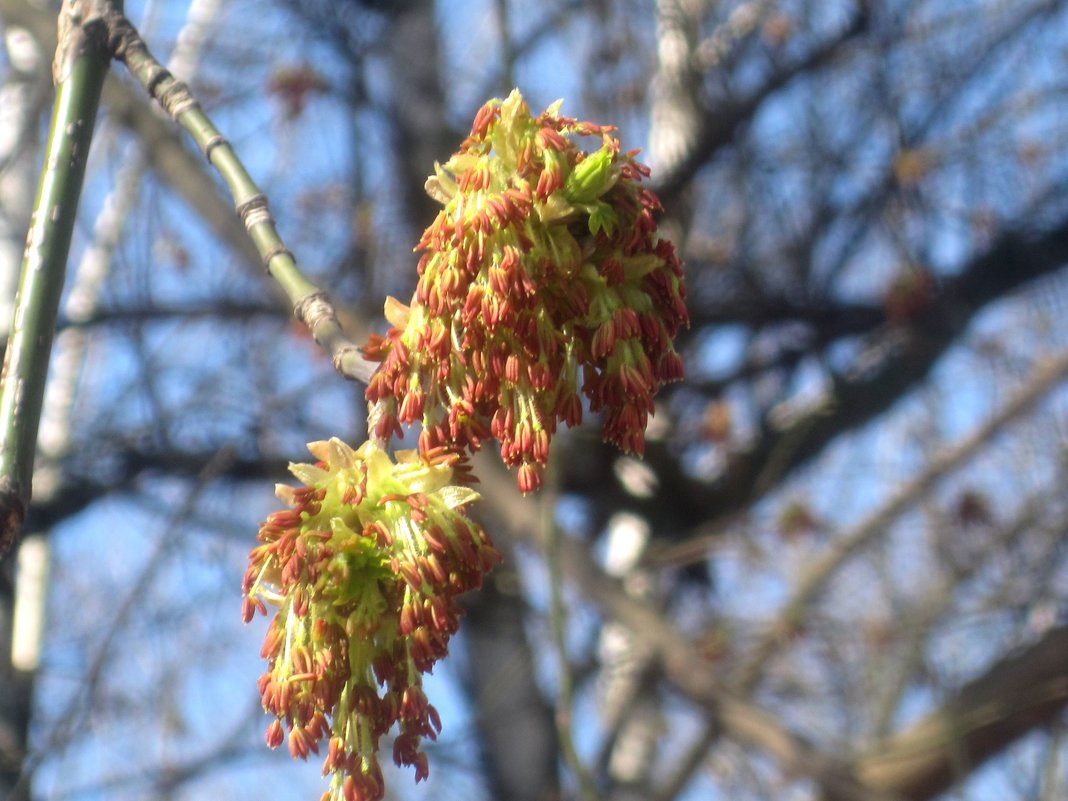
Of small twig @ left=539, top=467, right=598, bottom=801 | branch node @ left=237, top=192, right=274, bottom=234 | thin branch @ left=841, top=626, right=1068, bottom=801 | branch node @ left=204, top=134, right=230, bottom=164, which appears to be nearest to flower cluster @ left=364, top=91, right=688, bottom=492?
branch node @ left=237, top=192, right=274, bottom=234

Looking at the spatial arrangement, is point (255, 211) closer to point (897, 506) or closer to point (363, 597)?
point (363, 597)

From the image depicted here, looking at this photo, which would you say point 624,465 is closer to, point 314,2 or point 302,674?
point 314,2

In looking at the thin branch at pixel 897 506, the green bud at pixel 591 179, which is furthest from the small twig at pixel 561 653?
the thin branch at pixel 897 506

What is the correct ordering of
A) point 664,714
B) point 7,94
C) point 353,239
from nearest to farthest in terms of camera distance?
point 7,94
point 353,239
point 664,714

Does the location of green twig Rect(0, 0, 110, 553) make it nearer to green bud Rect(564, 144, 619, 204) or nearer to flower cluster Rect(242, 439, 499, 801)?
flower cluster Rect(242, 439, 499, 801)

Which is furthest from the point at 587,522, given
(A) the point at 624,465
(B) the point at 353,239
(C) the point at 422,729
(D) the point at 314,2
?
(C) the point at 422,729
